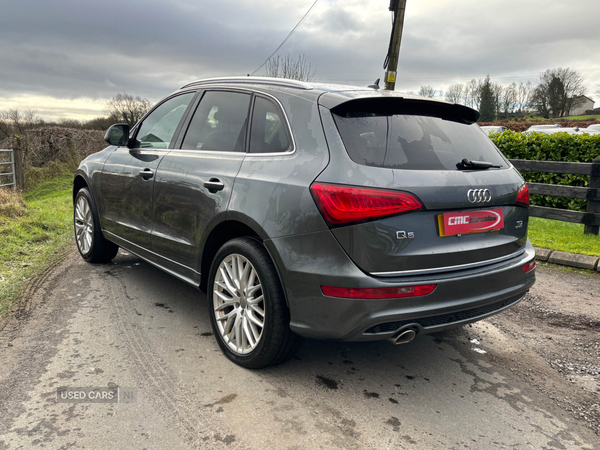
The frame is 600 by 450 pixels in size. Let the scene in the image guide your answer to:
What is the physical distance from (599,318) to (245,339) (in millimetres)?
3104

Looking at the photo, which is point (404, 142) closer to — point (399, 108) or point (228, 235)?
point (399, 108)

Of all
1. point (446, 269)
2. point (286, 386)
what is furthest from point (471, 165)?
point (286, 386)

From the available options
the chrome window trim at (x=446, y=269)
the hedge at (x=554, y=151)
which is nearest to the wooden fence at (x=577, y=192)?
the hedge at (x=554, y=151)

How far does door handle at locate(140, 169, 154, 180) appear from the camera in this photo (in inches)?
156

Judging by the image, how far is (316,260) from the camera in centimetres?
253

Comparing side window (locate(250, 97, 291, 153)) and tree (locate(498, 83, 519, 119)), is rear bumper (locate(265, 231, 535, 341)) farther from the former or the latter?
tree (locate(498, 83, 519, 119))

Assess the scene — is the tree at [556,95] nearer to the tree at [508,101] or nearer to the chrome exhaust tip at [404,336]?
the tree at [508,101]

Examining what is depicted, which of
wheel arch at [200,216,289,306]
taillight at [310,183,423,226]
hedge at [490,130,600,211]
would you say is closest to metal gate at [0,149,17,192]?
wheel arch at [200,216,289,306]

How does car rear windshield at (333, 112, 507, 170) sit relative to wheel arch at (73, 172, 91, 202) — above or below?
above

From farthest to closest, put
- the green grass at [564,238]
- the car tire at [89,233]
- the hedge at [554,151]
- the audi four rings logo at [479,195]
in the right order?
the hedge at [554,151] → the green grass at [564,238] → the car tire at [89,233] → the audi four rings logo at [479,195]

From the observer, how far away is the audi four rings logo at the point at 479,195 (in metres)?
2.67

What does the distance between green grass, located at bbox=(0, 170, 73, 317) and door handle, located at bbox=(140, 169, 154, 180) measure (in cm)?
157

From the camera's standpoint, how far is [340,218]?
8.00 feet

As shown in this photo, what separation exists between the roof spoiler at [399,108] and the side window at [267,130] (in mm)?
380
